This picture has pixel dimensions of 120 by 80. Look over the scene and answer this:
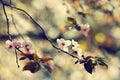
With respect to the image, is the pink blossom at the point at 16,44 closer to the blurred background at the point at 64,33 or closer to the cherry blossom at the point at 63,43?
the blurred background at the point at 64,33

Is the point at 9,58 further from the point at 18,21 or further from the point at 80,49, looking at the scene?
the point at 80,49

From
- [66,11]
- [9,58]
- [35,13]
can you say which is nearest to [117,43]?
[66,11]

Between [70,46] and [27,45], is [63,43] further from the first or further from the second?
[27,45]

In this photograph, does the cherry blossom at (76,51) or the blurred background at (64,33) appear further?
the cherry blossom at (76,51)

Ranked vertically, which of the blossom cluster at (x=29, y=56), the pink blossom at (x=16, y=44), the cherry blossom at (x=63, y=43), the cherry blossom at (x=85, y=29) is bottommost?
the blossom cluster at (x=29, y=56)

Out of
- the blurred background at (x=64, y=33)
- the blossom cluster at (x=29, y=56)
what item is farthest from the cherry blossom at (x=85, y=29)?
the blossom cluster at (x=29, y=56)

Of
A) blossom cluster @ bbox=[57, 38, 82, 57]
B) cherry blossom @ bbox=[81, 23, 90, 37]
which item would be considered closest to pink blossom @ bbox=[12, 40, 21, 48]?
blossom cluster @ bbox=[57, 38, 82, 57]
